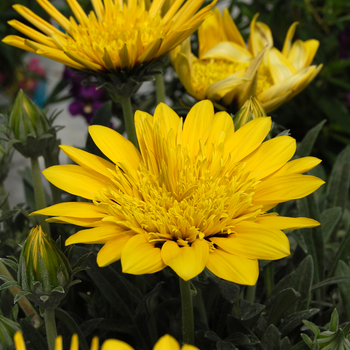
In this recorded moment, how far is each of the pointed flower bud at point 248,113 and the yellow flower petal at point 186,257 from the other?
18cm

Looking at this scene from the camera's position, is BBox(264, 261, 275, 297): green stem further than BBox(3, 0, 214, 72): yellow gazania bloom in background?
Yes

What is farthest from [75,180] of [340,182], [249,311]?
[340,182]

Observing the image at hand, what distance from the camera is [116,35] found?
62 cm

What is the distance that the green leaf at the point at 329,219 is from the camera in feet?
2.48

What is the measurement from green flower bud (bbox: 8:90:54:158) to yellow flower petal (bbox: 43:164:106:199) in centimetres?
13

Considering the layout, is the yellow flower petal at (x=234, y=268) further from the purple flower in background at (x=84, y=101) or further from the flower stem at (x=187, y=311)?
the purple flower in background at (x=84, y=101)

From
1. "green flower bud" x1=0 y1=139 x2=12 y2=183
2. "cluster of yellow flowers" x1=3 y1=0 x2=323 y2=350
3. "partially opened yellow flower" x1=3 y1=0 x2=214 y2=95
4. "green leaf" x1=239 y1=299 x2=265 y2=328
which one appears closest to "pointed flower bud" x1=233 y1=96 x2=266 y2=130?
"cluster of yellow flowers" x1=3 y1=0 x2=323 y2=350

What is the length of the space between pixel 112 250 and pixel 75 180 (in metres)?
0.11

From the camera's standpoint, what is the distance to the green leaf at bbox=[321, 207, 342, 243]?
2.48 ft

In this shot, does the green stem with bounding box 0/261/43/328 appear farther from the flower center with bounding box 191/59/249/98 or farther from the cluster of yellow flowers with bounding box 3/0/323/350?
the flower center with bounding box 191/59/249/98

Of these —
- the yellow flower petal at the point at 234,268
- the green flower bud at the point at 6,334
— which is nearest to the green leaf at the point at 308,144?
the yellow flower petal at the point at 234,268

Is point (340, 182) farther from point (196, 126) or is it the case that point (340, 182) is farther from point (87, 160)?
point (87, 160)

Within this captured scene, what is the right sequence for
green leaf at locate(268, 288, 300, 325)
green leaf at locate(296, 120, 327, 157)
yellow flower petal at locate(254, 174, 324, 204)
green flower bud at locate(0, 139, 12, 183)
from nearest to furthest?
yellow flower petal at locate(254, 174, 324, 204) < green leaf at locate(268, 288, 300, 325) < green flower bud at locate(0, 139, 12, 183) < green leaf at locate(296, 120, 327, 157)

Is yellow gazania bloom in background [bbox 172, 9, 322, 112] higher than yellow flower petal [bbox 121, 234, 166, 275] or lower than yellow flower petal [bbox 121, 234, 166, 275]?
higher
